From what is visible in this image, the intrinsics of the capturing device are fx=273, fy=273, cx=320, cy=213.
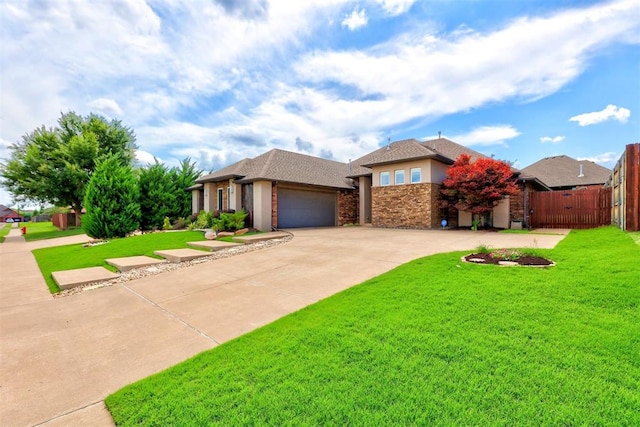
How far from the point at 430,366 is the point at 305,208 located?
1487 centimetres

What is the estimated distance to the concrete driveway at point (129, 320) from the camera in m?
2.47

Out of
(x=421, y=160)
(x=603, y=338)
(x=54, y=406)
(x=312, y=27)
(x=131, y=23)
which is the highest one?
(x=312, y=27)

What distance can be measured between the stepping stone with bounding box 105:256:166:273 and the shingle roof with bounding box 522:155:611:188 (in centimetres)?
2737

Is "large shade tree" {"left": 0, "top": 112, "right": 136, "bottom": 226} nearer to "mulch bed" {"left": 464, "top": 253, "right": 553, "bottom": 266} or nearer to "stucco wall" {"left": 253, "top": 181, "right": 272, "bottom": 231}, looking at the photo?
"stucco wall" {"left": 253, "top": 181, "right": 272, "bottom": 231}

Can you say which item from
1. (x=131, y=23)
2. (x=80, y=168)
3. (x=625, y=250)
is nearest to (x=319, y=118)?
(x=131, y=23)

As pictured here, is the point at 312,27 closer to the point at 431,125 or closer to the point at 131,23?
the point at 131,23

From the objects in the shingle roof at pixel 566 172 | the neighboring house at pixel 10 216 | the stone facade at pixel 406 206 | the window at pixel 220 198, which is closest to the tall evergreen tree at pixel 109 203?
the window at pixel 220 198

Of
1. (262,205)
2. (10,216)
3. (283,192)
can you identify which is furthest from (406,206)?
(10,216)

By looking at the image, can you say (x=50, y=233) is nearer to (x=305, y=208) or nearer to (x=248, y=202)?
(x=248, y=202)

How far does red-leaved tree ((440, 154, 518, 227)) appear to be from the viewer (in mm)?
12766

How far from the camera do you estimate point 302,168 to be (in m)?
17.9

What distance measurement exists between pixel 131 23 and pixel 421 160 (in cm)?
1319

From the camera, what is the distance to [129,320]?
161 inches

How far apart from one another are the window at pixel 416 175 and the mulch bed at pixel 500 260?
377 inches
